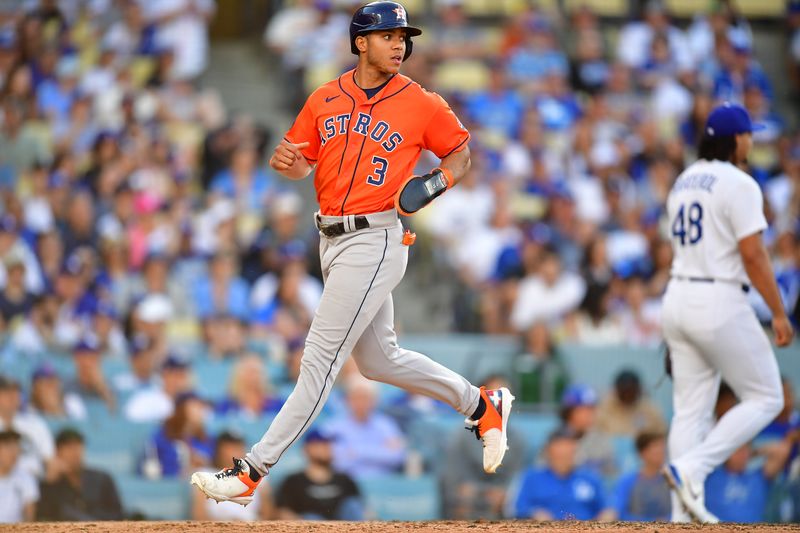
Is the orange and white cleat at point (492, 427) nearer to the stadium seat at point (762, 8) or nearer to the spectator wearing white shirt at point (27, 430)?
the spectator wearing white shirt at point (27, 430)

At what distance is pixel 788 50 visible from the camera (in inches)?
563

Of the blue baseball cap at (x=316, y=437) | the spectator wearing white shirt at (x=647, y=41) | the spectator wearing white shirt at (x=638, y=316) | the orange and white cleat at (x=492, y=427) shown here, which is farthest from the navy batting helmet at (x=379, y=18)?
the spectator wearing white shirt at (x=647, y=41)

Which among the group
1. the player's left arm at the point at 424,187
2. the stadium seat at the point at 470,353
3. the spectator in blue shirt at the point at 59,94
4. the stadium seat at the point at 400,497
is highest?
the player's left arm at the point at 424,187

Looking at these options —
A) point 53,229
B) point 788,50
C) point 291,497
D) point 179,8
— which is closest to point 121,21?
point 179,8

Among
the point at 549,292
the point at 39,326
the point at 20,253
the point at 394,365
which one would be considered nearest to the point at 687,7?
the point at 549,292

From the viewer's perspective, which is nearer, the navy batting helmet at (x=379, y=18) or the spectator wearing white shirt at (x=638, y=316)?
the navy batting helmet at (x=379, y=18)

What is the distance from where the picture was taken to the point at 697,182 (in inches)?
223

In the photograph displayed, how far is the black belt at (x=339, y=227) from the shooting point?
4.66 m

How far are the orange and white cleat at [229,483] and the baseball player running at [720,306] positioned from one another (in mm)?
2120

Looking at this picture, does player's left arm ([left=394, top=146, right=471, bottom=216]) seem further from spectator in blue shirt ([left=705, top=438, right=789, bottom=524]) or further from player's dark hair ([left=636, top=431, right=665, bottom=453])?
spectator in blue shirt ([left=705, top=438, right=789, bottom=524])

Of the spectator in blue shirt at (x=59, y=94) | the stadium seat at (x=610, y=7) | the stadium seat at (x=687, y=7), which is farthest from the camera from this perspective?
the stadium seat at (x=687, y=7)

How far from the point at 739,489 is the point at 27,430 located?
452 centimetres

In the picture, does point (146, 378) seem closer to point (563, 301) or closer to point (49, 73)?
point (563, 301)

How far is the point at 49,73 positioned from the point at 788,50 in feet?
28.8
